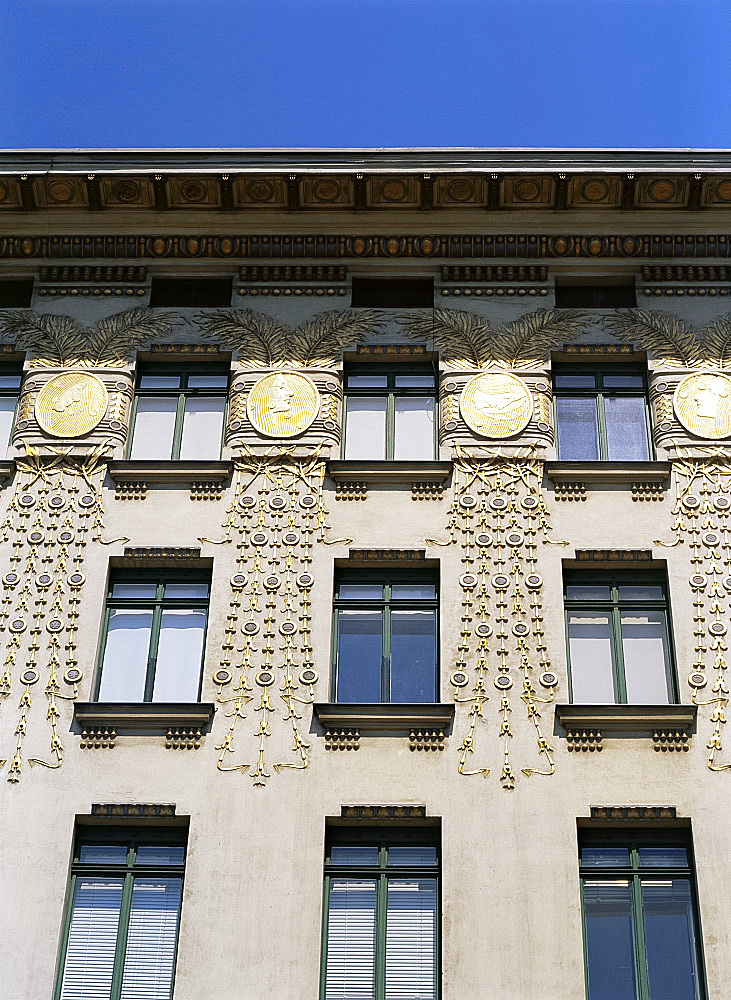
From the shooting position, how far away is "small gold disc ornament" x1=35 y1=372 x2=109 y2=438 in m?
21.1

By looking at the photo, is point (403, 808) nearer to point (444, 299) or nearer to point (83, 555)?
point (83, 555)

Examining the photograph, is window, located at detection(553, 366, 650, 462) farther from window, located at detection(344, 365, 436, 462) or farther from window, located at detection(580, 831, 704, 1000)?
window, located at detection(580, 831, 704, 1000)

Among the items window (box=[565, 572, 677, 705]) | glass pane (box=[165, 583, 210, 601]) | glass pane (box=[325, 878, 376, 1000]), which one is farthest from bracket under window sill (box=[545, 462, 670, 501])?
glass pane (box=[325, 878, 376, 1000])

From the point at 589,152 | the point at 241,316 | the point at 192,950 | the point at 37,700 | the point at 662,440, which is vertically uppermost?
the point at 589,152

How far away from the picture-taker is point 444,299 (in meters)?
22.5

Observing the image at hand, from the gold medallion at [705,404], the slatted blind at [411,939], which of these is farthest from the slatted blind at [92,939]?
the gold medallion at [705,404]

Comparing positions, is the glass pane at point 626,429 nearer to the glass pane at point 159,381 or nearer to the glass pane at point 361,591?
the glass pane at point 361,591

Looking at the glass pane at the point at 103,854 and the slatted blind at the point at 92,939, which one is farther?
the glass pane at the point at 103,854

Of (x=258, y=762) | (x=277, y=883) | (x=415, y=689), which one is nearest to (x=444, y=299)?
(x=415, y=689)

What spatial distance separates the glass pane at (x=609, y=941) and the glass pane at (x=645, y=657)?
2.50 metres

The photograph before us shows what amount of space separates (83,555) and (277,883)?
17.8 ft

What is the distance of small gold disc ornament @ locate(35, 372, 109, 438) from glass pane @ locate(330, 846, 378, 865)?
722 cm

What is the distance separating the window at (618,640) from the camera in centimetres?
1878

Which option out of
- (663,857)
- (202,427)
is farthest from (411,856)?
(202,427)
